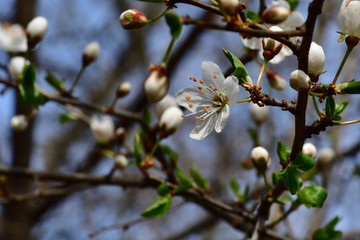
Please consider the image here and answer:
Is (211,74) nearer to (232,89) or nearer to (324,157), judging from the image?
(232,89)

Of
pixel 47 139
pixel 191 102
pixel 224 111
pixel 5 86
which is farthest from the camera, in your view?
pixel 47 139

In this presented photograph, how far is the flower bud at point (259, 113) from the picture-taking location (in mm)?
1540

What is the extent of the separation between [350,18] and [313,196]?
0.37 m

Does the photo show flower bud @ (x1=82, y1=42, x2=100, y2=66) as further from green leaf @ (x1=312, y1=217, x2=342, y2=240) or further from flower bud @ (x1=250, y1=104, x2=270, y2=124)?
green leaf @ (x1=312, y1=217, x2=342, y2=240)

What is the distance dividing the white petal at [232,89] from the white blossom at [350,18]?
24 centimetres

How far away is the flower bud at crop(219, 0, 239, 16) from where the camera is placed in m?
0.65

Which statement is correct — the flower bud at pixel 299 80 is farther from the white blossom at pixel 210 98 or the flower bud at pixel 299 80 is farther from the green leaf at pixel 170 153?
the green leaf at pixel 170 153

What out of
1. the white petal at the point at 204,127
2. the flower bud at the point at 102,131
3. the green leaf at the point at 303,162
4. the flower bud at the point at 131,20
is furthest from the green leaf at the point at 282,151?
the flower bud at the point at 102,131

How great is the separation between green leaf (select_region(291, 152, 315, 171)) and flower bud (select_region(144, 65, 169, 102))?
1.25ft

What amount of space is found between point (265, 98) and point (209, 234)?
8.96 feet

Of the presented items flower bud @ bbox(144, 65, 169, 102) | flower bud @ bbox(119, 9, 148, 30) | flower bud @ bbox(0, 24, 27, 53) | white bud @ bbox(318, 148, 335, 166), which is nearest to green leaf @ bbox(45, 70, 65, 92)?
flower bud @ bbox(0, 24, 27, 53)

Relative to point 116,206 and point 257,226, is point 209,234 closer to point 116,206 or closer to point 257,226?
point 116,206

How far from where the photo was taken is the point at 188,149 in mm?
4602

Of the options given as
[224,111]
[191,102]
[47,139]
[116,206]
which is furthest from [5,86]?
[47,139]
